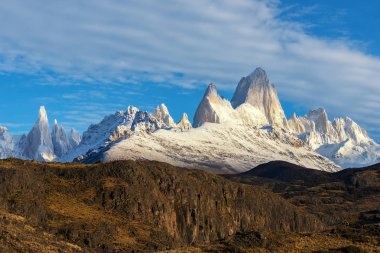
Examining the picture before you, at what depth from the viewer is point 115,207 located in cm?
15325

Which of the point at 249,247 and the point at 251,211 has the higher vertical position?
the point at 251,211

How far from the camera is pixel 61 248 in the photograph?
9312 centimetres

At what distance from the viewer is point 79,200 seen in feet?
494

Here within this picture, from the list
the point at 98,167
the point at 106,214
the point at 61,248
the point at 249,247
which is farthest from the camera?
the point at 98,167

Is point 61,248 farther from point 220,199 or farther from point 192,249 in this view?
point 220,199

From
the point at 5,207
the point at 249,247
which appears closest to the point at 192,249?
the point at 249,247

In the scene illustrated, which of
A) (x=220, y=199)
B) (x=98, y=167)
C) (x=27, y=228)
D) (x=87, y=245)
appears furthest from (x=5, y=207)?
(x=220, y=199)

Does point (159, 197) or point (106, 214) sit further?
point (159, 197)

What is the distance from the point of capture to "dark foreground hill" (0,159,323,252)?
4700 inches

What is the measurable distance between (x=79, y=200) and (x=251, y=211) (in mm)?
64193

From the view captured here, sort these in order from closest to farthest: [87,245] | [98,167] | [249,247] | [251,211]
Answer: [249,247]
[87,245]
[98,167]
[251,211]

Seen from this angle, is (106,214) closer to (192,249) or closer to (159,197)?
(159,197)

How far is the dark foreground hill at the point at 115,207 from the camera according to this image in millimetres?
119375

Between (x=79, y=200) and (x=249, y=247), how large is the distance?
76.3 meters
